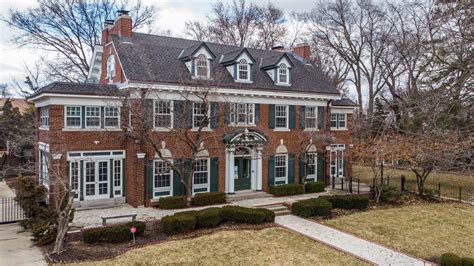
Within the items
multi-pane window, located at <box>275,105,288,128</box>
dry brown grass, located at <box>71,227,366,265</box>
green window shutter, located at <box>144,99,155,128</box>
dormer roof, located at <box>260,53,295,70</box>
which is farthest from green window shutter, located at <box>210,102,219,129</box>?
dry brown grass, located at <box>71,227,366,265</box>

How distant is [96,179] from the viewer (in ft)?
64.0

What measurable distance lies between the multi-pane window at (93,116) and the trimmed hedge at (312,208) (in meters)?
10.9

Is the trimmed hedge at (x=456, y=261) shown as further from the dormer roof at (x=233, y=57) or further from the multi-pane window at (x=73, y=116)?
the multi-pane window at (x=73, y=116)

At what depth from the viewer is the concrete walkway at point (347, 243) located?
13.0 metres

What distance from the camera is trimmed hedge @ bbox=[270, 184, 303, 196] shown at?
75.3ft

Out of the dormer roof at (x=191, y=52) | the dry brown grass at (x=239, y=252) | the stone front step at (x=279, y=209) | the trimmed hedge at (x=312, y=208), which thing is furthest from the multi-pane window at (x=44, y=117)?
the trimmed hedge at (x=312, y=208)

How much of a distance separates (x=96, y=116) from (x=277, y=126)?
10873 millimetres

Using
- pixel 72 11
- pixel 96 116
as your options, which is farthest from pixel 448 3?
pixel 72 11

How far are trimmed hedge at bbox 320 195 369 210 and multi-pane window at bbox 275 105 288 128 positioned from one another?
20.0 ft

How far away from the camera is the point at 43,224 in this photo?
14.5 meters

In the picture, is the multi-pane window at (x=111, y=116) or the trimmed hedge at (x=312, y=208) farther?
the multi-pane window at (x=111, y=116)

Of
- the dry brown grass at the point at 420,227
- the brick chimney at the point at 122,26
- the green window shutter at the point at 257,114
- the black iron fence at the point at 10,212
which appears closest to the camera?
the dry brown grass at the point at 420,227

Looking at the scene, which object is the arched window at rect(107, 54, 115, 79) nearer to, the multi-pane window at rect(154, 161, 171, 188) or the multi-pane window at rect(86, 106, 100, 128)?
the multi-pane window at rect(86, 106, 100, 128)

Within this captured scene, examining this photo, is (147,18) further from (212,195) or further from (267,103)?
(212,195)
